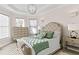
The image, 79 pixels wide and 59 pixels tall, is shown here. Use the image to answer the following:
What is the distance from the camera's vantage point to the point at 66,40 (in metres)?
1.35

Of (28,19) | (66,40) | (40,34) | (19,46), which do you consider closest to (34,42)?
(40,34)

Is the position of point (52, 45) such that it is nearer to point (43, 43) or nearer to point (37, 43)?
point (43, 43)

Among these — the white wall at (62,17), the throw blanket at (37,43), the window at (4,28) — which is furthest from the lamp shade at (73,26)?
the window at (4,28)

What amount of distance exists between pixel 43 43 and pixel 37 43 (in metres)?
0.11

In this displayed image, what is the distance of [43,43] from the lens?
54.1 inches

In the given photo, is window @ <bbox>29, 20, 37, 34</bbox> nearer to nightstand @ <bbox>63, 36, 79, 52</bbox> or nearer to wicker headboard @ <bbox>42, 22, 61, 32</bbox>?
wicker headboard @ <bbox>42, 22, 61, 32</bbox>

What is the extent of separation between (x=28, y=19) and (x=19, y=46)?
1.60ft

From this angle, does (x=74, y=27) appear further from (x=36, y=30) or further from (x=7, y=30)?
(x=7, y=30)

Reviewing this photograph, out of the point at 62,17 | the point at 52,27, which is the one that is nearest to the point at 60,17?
the point at 62,17

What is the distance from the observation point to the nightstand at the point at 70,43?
137 centimetres

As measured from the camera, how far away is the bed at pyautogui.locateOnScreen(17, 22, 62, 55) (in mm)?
1333

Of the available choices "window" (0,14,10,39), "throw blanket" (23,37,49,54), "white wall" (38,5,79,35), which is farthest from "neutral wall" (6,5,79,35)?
"throw blanket" (23,37,49,54)
